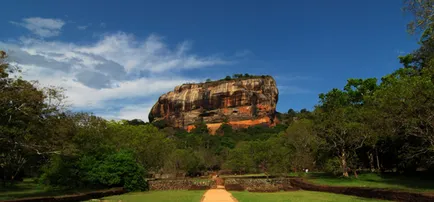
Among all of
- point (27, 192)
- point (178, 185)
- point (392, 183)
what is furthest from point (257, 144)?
point (27, 192)

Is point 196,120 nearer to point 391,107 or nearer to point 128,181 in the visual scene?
point 128,181

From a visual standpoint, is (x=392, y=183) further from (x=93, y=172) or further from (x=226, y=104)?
(x=226, y=104)

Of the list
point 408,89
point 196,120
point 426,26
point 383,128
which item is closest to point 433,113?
point 408,89

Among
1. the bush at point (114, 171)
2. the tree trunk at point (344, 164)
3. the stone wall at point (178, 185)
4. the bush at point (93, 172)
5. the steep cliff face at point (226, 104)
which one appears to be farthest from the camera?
the steep cliff face at point (226, 104)

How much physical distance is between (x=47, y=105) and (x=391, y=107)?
2259cm

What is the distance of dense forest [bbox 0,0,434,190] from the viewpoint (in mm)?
19562

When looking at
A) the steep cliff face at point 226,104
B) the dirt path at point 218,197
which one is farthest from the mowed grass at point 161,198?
the steep cliff face at point 226,104

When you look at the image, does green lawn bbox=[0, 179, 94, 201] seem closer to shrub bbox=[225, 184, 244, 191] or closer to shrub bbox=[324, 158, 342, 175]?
shrub bbox=[225, 184, 244, 191]

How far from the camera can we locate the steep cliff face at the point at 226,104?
421 ft

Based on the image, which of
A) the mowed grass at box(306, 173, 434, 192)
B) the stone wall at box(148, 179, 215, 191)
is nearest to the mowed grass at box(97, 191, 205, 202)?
the stone wall at box(148, 179, 215, 191)

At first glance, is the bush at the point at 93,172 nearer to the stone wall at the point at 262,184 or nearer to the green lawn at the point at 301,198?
the stone wall at the point at 262,184

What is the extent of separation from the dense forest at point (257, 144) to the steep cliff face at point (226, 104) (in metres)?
77.0

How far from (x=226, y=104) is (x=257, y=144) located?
Answer: 294 ft

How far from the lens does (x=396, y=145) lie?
29.7m
